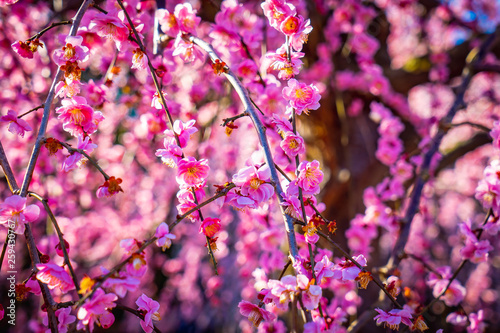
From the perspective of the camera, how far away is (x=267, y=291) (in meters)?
0.96

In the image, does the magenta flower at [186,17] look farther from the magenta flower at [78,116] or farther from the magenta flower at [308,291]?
the magenta flower at [308,291]

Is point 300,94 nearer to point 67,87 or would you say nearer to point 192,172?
point 192,172

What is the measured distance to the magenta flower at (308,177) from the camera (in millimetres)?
973

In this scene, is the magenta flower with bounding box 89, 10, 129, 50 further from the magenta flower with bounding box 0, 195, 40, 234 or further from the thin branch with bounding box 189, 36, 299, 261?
the magenta flower with bounding box 0, 195, 40, 234

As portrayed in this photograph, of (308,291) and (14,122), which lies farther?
(14,122)

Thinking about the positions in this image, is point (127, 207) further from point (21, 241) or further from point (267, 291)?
point (267, 291)

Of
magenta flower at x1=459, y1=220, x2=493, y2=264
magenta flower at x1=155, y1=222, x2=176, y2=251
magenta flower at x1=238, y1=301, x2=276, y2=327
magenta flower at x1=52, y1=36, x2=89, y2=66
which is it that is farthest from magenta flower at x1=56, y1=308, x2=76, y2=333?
magenta flower at x1=459, y1=220, x2=493, y2=264

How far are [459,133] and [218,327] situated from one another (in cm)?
482

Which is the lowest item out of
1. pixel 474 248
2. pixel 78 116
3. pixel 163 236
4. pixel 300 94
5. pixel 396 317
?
pixel 474 248

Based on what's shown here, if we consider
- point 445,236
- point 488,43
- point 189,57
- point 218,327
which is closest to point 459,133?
point 445,236

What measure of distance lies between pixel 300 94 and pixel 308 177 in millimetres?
263

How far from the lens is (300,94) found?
3.50 feet

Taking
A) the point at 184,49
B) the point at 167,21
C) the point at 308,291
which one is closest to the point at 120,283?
the point at 308,291

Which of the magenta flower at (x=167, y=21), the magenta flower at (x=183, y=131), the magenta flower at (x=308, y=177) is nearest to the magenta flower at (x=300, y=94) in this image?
the magenta flower at (x=308, y=177)
